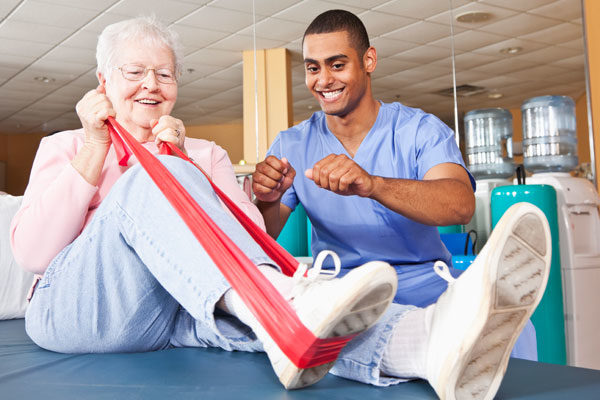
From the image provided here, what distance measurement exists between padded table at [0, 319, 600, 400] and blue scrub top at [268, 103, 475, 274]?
0.53 metres

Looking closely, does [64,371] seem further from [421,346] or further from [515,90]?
[515,90]

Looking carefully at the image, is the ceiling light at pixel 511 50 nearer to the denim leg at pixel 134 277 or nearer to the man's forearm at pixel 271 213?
the man's forearm at pixel 271 213

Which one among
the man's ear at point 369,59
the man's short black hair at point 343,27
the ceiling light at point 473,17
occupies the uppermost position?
the ceiling light at point 473,17

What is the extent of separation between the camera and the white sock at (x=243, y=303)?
0.87 m

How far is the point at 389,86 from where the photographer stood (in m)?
8.48

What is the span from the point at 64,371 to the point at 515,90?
913 centimetres

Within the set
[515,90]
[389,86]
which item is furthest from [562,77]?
[389,86]

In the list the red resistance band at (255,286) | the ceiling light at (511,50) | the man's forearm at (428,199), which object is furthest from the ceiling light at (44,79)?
the red resistance band at (255,286)

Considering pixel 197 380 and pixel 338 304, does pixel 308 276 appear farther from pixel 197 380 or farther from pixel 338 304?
pixel 197 380

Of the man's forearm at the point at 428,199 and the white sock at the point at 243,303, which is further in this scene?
the man's forearm at the point at 428,199

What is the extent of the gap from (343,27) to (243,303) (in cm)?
115

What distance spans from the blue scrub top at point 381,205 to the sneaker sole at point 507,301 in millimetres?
737

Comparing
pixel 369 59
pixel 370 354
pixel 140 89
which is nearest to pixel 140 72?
pixel 140 89

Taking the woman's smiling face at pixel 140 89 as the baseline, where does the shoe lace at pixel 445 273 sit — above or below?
below
